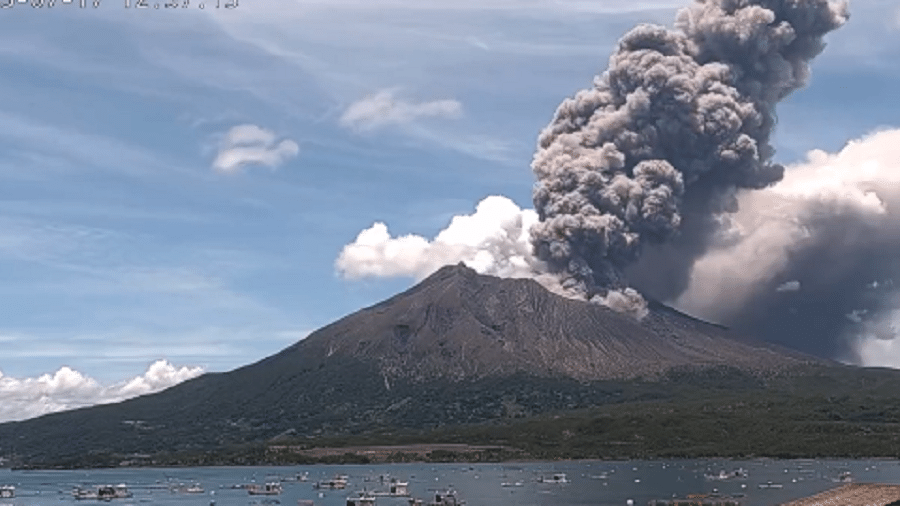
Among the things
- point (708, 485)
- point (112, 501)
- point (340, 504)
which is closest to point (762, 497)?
point (708, 485)

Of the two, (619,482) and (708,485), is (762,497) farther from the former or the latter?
(619,482)

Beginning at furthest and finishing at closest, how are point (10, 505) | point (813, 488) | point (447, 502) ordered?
1. point (10, 505)
2. point (813, 488)
3. point (447, 502)

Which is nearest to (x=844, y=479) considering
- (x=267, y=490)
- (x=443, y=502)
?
(x=443, y=502)

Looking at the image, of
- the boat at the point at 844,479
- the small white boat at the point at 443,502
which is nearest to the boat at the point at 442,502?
the small white boat at the point at 443,502

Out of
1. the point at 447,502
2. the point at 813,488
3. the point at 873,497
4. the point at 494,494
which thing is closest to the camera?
the point at 873,497

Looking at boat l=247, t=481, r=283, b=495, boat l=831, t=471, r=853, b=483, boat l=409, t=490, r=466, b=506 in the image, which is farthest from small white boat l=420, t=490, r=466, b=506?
boat l=831, t=471, r=853, b=483

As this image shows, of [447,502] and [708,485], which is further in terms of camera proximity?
[708,485]

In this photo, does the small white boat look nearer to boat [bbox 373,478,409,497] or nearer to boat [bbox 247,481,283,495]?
boat [bbox 373,478,409,497]

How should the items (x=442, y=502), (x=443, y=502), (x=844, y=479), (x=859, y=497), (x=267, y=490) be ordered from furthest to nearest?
(x=267, y=490) < (x=844, y=479) < (x=442, y=502) < (x=443, y=502) < (x=859, y=497)

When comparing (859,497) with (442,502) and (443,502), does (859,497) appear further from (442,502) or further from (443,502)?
(442,502)
